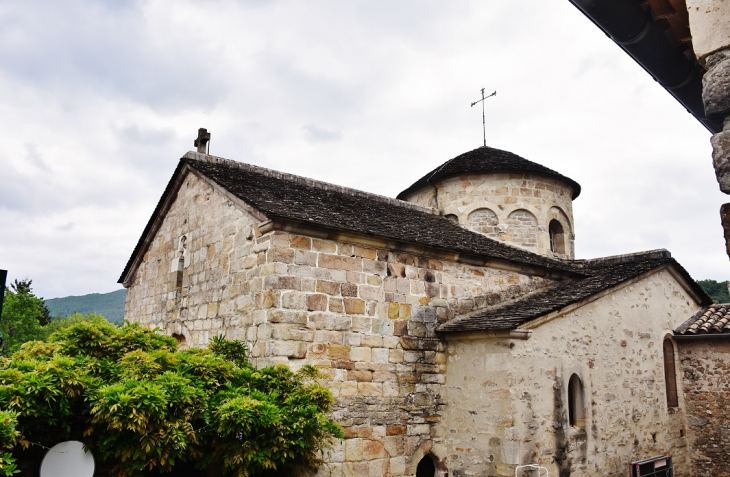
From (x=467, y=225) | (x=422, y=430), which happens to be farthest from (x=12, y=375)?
(x=467, y=225)

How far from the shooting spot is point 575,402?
9125 millimetres

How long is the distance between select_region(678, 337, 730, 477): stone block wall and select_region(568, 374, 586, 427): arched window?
4.33 metres

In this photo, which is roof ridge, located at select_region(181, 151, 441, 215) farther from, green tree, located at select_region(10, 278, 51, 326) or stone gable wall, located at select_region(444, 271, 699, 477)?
green tree, located at select_region(10, 278, 51, 326)

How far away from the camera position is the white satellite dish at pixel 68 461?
205 inches

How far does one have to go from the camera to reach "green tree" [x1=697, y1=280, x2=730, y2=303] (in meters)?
35.7

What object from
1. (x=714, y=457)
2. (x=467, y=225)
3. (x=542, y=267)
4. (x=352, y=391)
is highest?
(x=467, y=225)

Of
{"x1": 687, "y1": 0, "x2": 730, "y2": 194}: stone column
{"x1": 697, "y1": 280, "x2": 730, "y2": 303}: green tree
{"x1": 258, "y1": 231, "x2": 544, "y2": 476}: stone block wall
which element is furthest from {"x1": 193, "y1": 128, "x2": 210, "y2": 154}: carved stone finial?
{"x1": 697, "y1": 280, "x2": 730, "y2": 303}: green tree

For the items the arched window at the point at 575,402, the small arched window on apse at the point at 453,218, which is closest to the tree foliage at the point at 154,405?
the arched window at the point at 575,402

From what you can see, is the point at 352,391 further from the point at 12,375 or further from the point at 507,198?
the point at 507,198

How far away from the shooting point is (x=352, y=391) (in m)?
8.03

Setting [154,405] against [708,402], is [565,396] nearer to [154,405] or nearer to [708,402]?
[708,402]

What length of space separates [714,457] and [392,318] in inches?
310

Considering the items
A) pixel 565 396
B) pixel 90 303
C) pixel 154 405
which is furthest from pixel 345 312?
pixel 90 303

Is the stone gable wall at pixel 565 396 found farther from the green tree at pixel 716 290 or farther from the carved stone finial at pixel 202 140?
the green tree at pixel 716 290
